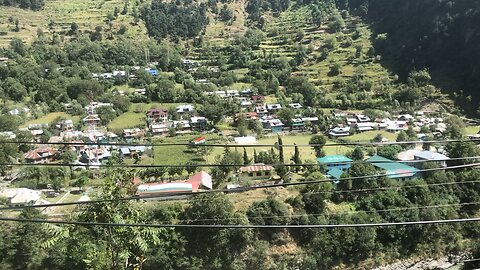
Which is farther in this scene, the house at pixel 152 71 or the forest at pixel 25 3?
the forest at pixel 25 3

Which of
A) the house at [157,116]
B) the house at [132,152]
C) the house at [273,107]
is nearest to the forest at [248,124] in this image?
the house at [157,116]

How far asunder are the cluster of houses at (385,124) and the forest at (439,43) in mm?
3036

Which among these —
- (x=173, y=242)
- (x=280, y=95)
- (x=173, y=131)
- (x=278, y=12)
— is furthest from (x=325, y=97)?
(x=278, y=12)

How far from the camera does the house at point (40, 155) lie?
16859 mm

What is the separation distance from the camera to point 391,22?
1346 inches

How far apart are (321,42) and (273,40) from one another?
16.6 ft

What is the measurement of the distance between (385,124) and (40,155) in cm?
1576

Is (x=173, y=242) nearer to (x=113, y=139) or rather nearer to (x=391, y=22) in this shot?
(x=113, y=139)

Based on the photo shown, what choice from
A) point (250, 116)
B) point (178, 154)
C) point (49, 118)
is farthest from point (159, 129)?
point (49, 118)

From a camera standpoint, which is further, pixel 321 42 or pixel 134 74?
pixel 321 42

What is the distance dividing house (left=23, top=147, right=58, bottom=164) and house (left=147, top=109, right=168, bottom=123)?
5.76 metres

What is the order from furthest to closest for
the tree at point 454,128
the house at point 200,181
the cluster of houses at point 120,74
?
the cluster of houses at point 120,74
the tree at point 454,128
the house at point 200,181

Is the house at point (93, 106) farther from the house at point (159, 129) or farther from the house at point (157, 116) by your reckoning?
the house at point (159, 129)

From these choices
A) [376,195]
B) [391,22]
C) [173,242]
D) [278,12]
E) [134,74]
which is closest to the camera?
[173,242]
